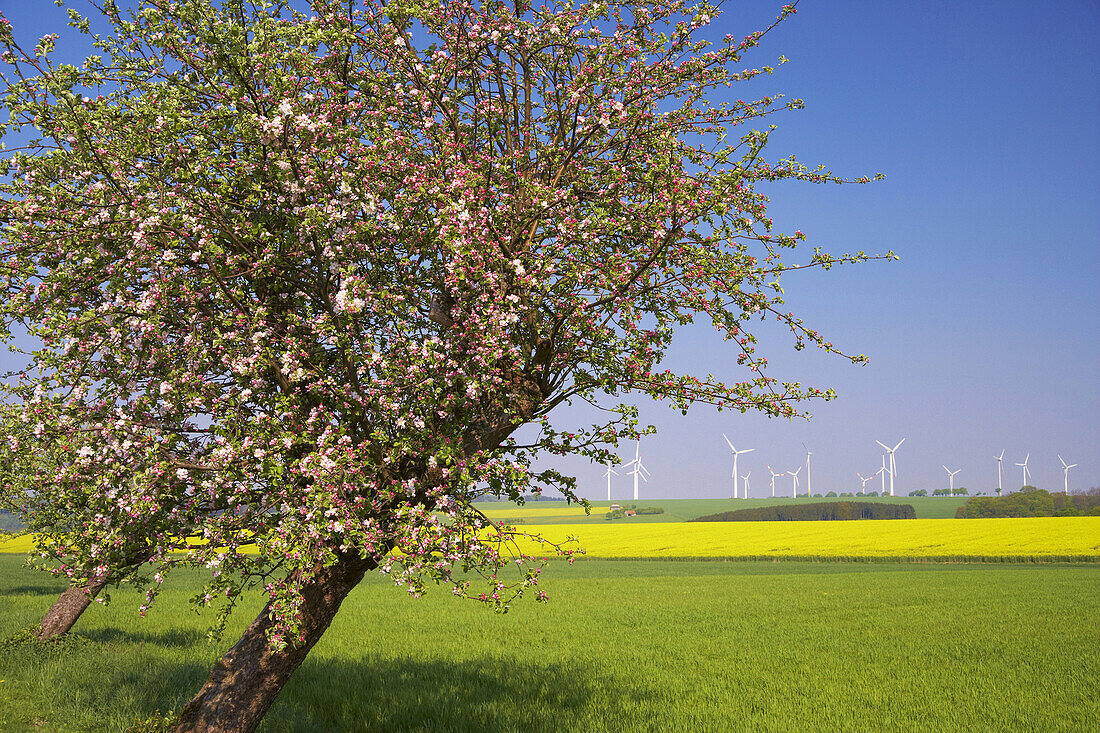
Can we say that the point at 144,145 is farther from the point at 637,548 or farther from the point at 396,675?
the point at 637,548

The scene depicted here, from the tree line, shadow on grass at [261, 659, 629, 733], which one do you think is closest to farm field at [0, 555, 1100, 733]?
shadow on grass at [261, 659, 629, 733]

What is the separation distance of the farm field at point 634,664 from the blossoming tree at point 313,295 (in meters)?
6.94

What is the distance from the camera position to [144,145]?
310 inches

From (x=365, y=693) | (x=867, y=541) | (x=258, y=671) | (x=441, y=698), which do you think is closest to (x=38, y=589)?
(x=365, y=693)

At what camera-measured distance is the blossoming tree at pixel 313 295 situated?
7.73 meters

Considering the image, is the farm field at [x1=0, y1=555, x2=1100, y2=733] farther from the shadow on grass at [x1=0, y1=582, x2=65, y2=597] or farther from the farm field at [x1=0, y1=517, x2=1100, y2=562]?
the farm field at [x1=0, y1=517, x2=1100, y2=562]

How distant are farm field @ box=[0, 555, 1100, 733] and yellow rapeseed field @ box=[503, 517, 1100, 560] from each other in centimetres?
2521

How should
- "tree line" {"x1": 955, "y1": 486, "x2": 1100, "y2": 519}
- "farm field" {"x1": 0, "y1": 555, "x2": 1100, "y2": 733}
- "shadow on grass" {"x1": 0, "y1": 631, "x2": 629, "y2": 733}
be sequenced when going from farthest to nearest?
"tree line" {"x1": 955, "y1": 486, "x2": 1100, "y2": 519}, "farm field" {"x1": 0, "y1": 555, "x2": 1100, "y2": 733}, "shadow on grass" {"x1": 0, "y1": 631, "x2": 629, "y2": 733}

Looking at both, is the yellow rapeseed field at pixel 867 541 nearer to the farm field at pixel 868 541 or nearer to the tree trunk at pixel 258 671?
the farm field at pixel 868 541

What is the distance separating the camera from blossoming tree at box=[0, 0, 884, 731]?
25.3 ft

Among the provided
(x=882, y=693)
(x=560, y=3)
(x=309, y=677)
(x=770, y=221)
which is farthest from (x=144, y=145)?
(x=882, y=693)

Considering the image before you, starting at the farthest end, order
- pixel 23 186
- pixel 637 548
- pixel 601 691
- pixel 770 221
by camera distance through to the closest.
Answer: pixel 637 548, pixel 601 691, pixel 770 221, pixel 23 186

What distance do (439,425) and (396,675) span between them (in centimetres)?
1253

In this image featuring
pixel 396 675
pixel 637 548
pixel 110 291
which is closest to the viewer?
pixel 110 291
